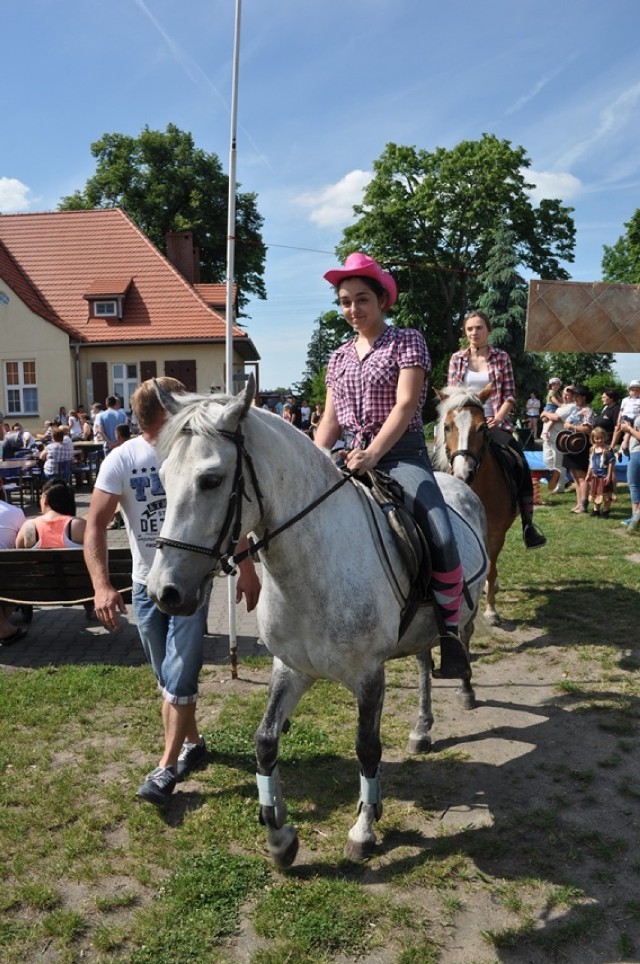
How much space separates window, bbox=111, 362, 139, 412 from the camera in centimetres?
2919

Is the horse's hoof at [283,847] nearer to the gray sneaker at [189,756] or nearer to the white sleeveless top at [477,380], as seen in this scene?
the gray sneaker at [189,756]

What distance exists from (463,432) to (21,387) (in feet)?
86.3

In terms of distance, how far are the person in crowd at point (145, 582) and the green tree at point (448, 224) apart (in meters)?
37.1

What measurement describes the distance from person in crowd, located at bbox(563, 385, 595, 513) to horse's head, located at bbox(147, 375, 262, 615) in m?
12.1

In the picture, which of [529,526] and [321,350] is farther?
[321,350]

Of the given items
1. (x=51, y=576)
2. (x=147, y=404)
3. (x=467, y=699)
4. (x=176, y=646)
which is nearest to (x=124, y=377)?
(x=51, y=576)

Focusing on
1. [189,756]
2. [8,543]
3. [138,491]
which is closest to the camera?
[138,491]

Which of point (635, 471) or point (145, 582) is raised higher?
point (145, 582)

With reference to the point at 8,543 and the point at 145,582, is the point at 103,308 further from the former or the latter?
the point at 145,582

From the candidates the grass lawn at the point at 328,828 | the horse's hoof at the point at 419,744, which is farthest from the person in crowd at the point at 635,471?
the horse's hoof at the point at 419,744

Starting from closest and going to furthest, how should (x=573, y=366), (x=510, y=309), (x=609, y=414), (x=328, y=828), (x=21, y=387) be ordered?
(x=328, y=828), (x=609, y=414), (x=21, y=387), (x=510, y=309), (x=573, y=366)

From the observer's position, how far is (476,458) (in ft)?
20.6

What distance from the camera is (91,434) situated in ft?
72.2

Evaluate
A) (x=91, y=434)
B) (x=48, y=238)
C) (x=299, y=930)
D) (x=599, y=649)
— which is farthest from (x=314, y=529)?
(x=48, y=238)
